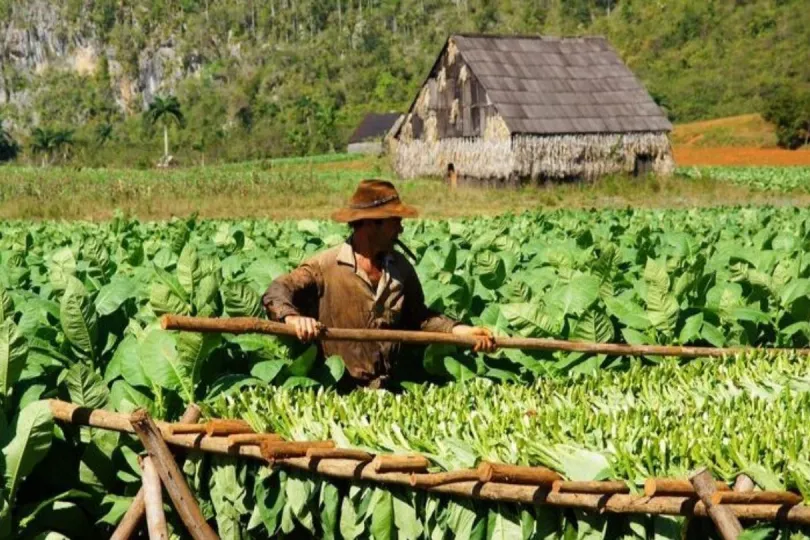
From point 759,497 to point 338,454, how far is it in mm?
1289

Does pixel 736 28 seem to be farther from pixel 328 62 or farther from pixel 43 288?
pixel 43 288

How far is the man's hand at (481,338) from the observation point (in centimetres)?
490

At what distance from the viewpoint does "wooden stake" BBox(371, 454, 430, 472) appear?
359 cm

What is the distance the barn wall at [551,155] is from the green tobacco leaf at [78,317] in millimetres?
26790

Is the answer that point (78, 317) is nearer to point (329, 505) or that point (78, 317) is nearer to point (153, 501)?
point (153, 501)

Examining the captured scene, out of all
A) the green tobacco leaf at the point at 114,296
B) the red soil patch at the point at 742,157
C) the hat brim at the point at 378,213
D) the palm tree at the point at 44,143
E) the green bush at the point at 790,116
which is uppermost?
the hat brim at the point at 378,213

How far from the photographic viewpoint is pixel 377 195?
491 centimetres

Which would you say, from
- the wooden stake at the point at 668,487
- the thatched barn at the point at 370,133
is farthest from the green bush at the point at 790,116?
the wooden stake at the point at 668,487

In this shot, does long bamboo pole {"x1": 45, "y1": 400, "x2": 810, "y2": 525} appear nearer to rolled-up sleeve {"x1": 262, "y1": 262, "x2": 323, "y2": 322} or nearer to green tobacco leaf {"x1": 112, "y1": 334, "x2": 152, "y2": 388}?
green tobacco leaf {"x1": 112, "y1": 334, "x2": 152, "y2": 388}

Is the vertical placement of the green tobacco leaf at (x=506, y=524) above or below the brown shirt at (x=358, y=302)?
below

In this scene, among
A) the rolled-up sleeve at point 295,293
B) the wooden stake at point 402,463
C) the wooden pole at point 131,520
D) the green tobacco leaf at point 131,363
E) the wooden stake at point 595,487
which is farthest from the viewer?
the rolled-up sleeve at point 295,293

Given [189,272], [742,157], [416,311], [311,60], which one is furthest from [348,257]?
[311,60]

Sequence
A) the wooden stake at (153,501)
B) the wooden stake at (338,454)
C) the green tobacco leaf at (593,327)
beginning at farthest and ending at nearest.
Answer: the green tobacco leaf at (593,327), the wooden stake at (153,501), the wooden stake at (338,454)

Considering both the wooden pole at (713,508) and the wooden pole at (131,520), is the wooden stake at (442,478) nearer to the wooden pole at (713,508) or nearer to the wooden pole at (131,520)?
the wooden pole at (713,508)
